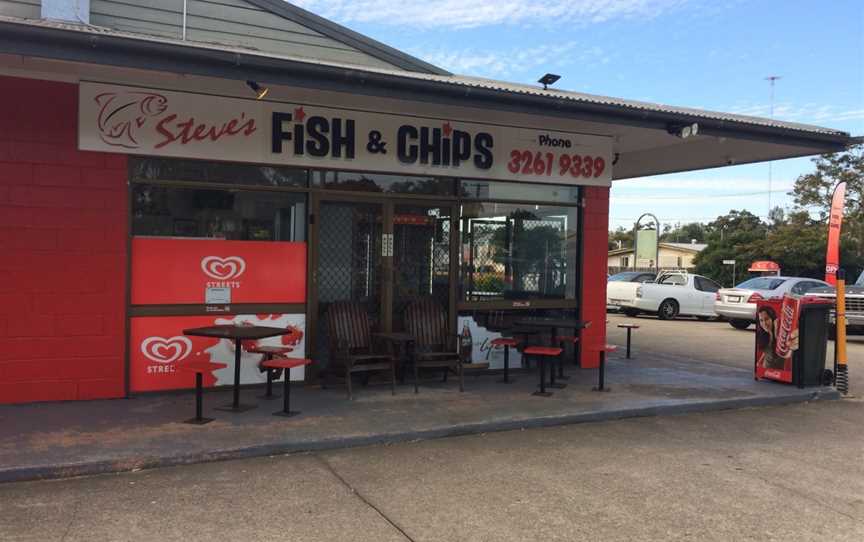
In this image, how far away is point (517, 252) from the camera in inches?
384

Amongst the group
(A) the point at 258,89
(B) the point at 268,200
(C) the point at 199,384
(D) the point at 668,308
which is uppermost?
(A) the point at 258,89

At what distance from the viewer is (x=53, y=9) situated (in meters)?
7.68

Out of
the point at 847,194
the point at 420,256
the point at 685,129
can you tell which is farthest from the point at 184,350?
the point at 847,194

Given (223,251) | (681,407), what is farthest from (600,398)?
(223,251)

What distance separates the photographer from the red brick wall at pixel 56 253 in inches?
276

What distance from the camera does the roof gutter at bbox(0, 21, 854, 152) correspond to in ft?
18.2

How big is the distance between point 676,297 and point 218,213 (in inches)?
690

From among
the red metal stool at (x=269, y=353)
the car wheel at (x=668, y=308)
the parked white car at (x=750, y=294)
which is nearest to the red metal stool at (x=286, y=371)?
the red metal stool at (x=269, y=353)

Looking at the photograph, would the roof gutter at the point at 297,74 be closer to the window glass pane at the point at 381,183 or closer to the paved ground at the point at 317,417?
the window glass pane at the point at 381,183

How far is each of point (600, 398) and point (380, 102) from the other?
440cm

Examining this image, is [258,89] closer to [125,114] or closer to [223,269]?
[125,114]

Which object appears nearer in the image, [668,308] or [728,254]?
[668,308]

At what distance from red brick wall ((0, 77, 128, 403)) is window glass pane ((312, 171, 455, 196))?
7.65 feet

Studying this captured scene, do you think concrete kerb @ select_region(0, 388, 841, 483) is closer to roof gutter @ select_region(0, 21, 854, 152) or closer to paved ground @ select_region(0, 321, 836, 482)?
paved ground @ select_region(0, 321, 836, 482)
